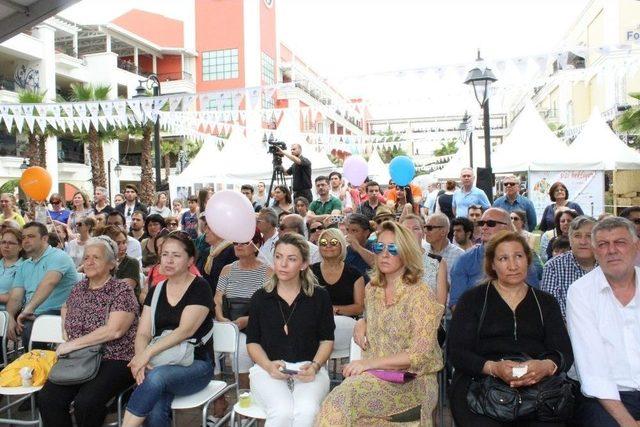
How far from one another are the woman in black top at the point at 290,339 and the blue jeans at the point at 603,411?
1.50m

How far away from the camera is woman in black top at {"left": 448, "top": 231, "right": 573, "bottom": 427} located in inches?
122

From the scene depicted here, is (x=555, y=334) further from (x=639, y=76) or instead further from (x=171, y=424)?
(x=639, y=76)

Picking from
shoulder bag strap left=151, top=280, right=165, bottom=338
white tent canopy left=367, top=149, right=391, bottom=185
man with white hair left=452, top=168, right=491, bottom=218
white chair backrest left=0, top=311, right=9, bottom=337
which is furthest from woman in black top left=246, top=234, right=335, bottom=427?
white tent canopy left=367, top=149, right=391, bottom=185

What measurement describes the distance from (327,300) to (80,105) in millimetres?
9281

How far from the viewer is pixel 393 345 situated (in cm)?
339

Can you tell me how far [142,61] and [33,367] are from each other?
1668 inches

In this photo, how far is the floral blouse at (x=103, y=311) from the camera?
12.8ft

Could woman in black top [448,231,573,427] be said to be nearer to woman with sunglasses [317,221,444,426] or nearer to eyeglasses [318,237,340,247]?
woman with sunglasses [317,221,444,426]

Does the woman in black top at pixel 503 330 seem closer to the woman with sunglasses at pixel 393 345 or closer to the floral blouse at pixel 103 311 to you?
the woman with sunglasses at pixel 393 345

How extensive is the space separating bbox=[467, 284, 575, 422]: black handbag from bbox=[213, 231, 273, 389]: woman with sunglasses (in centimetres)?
210

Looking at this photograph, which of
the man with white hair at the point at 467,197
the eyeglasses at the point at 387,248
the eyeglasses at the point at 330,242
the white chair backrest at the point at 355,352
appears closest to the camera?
the eyeglasses at the point at 387,248

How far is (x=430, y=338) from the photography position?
3303 millimetres

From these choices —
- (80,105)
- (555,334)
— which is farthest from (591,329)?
(80,105)

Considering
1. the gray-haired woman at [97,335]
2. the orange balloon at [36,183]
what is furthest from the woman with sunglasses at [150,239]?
the orange balloon at [36,183]
